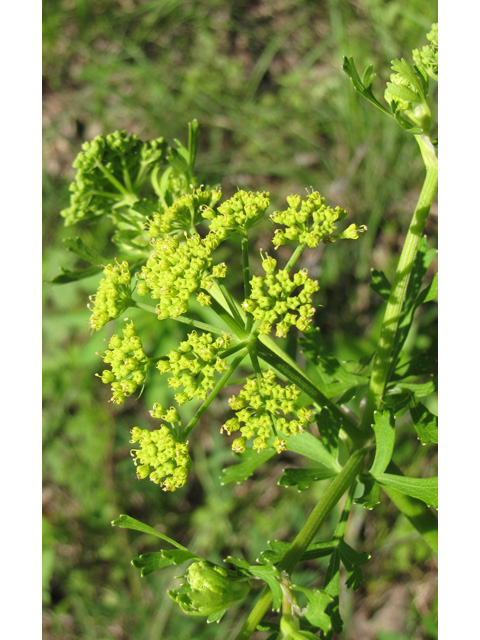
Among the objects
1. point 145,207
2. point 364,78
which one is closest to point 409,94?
point 364,78

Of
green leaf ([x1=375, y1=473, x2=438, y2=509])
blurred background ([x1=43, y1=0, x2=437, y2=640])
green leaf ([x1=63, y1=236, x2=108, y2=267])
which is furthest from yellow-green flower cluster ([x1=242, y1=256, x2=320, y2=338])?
blurred background ([x1=43, y1=0, x2=437, y2=640])

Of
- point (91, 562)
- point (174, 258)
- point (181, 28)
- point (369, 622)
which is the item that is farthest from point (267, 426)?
point (181, 28)

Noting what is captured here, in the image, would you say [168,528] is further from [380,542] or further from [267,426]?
[267,426]

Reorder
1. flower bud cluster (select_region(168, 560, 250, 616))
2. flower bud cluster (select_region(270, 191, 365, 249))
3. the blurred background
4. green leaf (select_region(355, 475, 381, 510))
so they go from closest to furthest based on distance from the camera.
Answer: flower bud cluster (select_region(168, 560, 250, 616)) < green leaf (select_region(355, 475, 381, 510)) < flower bud cluster (select_region(270, 191, 365, 249)) < the blurred background

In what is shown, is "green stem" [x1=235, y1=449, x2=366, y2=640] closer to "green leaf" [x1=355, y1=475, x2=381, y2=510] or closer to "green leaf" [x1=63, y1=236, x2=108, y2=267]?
"green leaf" [x1=355, y1=475, x2=381, y2=510]

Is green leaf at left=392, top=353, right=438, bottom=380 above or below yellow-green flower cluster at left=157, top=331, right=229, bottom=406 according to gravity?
below

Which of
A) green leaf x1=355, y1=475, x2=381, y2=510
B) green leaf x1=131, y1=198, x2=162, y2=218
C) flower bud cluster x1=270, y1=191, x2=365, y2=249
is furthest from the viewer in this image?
green leaf x1=131, y1=198, x2=162, y2=218
